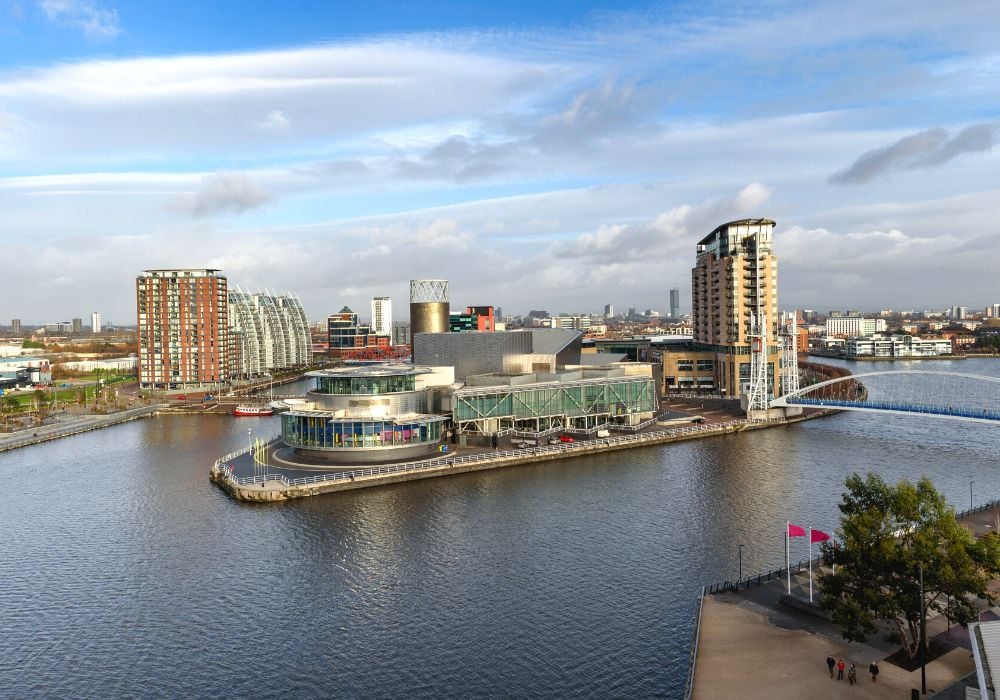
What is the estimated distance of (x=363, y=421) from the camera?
43469 mm

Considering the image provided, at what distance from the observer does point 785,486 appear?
38688mm

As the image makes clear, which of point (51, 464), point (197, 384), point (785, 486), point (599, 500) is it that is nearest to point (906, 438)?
point (785, 486)

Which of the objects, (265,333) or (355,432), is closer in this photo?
(355,432)

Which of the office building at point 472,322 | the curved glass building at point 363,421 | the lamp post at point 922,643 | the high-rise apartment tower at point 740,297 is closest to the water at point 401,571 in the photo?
the curved glass building at point 363,421

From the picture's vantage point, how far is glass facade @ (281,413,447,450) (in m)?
43.5

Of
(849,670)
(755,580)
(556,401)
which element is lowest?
(755,580)

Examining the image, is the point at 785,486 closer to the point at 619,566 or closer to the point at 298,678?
the point at 619,566

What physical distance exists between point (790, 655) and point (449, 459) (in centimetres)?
2794

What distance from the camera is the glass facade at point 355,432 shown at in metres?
43.5

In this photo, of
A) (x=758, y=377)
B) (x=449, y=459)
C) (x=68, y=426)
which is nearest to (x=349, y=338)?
(x=68, y=426)

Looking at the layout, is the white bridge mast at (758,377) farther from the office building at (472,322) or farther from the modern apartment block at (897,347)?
the modern apartment block at (897,347)

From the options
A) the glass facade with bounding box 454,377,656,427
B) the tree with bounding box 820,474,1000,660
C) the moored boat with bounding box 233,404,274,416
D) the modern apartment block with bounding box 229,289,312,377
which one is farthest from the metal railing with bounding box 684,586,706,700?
the modern apartment block with bounding box 229,289,312,377

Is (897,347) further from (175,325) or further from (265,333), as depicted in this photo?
(175,325)

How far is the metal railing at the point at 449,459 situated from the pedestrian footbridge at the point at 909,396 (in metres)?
10.4
